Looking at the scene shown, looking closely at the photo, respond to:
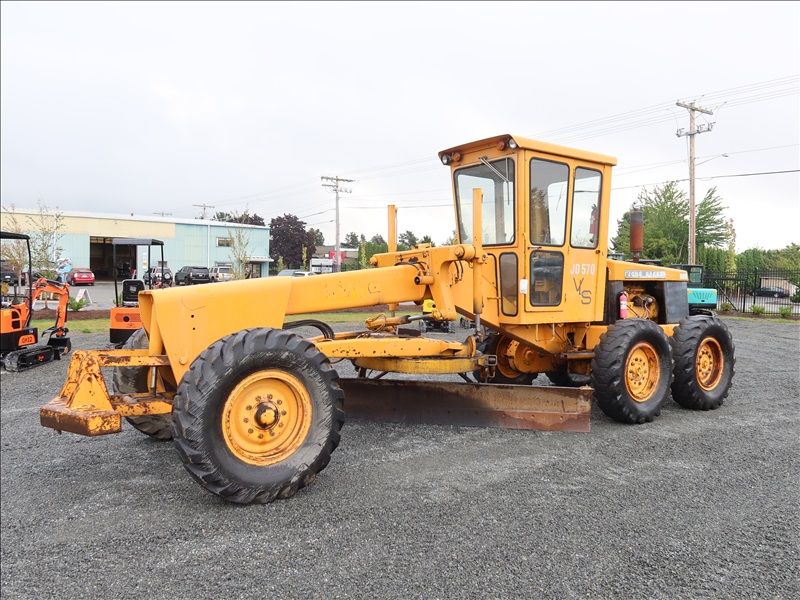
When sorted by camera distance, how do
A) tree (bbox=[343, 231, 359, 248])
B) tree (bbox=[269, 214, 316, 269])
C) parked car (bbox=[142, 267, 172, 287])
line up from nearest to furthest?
parked car (bbox=[142, 267, 172, 287])
tree (bbox=[269, 214, 316, 269])
tree (bbox=[343, 231, 359, 248])

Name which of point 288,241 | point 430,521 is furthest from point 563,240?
point 288,241

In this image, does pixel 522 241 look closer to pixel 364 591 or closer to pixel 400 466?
pixel 400 466

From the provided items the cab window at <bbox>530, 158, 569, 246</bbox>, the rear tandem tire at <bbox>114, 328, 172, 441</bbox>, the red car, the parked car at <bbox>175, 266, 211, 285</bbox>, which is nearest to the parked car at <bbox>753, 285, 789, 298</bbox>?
the cab window at <bbox>530, 158, 569, 246</bbox>

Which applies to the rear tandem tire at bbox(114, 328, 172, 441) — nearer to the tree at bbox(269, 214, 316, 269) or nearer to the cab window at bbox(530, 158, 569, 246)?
the cab window at bbox(530, 158, 569, 246)

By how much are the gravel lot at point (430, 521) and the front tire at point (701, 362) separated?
1.00 metres

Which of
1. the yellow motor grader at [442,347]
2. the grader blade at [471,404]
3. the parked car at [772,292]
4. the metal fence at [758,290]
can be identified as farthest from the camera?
the parked car at [772,292]

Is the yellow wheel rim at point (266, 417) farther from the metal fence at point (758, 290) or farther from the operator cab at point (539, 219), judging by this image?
the metal fence at point (758, 290)

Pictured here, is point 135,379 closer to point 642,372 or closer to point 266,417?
point 266,417

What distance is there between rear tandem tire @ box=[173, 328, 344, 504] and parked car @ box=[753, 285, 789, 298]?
13.4 metres

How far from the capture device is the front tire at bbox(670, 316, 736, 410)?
6613mm

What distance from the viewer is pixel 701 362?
694 cm

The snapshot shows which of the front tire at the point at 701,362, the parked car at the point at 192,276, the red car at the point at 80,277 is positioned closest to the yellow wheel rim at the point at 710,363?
the front tire at the point at 701,362

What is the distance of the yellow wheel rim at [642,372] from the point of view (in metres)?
6.09

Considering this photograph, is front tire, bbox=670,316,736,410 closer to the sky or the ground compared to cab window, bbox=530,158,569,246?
closer to the ground
